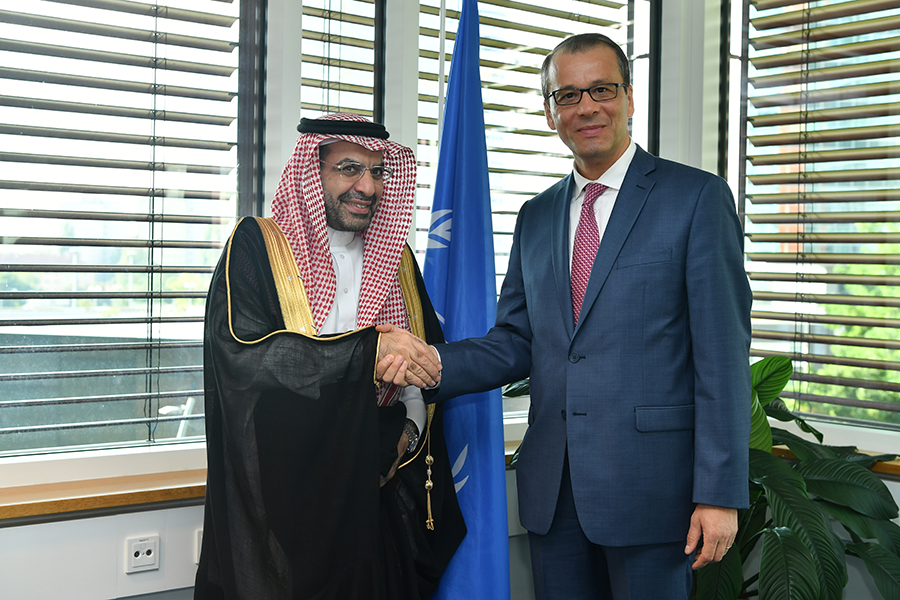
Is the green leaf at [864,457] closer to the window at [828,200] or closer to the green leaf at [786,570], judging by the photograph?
the window at [828,200]

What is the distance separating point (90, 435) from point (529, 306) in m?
1.48

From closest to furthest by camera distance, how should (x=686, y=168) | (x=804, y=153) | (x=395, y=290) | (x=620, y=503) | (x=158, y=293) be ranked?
(x=620, y=503), (x=686, y=168), (x=395, y=290), (x=158, y=293), (x=804, y=153)

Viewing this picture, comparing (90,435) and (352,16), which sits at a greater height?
(352,16)

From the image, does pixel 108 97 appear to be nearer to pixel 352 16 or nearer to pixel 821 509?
pixel 352 16

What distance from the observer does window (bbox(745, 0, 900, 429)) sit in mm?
2580

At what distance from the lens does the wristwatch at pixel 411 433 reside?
5.47ft

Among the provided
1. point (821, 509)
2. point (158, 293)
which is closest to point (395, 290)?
point (158, 293)

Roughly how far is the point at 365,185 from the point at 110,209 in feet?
3.27

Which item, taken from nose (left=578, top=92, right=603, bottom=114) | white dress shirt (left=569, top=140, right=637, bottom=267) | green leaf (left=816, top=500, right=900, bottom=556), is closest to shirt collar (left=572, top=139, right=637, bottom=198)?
white dress shirt (left=569, top=140, right=637, bottom=267)

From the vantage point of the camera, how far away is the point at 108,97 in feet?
6.92

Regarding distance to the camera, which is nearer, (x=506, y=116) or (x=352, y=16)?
(x=352, y=16)

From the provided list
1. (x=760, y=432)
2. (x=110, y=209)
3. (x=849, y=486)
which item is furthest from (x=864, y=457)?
(x=110, y=209)

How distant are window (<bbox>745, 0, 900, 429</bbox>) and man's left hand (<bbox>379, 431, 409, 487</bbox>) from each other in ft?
6.52

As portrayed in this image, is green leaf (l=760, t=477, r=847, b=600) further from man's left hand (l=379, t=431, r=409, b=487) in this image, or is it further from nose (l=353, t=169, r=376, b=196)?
nose (l=353, t=169, r=376, b=196)
